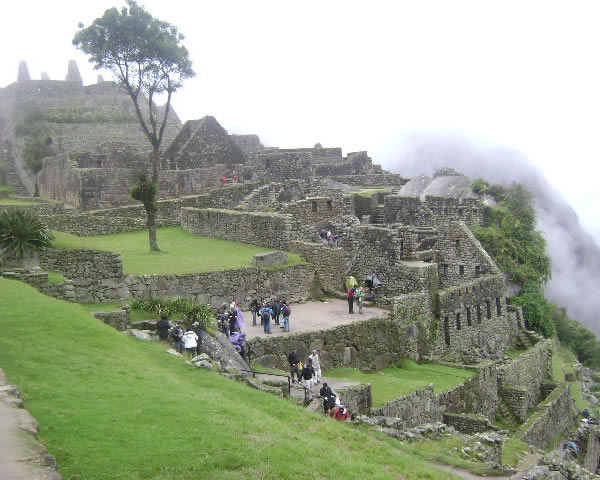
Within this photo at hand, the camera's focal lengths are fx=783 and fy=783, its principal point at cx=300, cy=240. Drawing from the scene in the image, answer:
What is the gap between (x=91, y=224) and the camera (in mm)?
32625

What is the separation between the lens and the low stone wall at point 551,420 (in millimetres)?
25031

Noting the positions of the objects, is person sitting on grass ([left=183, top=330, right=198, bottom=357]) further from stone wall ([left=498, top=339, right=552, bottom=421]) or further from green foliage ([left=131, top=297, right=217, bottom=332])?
stone wall ([left=498, top=339, right=552, bottom=421])

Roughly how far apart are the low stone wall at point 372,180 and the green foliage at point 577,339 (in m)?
10.9

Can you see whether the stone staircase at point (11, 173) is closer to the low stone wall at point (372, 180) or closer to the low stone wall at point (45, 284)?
the low stone wall at point (372, 180)

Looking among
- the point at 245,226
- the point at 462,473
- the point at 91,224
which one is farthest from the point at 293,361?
the point at 91,224

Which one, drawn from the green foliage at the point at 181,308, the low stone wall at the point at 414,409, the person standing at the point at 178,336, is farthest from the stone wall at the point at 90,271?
the low stone wall at the point at 414,409

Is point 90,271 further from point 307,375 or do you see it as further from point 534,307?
point 534,307

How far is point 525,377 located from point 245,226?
1189cm

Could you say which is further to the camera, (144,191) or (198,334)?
(144,191)

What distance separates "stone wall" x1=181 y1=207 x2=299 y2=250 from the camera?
28.2 m

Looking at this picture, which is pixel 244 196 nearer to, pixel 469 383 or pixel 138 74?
pixel 138 74

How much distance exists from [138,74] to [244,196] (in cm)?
738

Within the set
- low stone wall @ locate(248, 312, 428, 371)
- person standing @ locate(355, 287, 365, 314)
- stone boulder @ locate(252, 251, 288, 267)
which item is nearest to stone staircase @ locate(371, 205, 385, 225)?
stone boulder @ locate(252, 251, 288, 267)

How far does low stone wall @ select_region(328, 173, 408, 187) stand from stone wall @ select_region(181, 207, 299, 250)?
11.4 m
